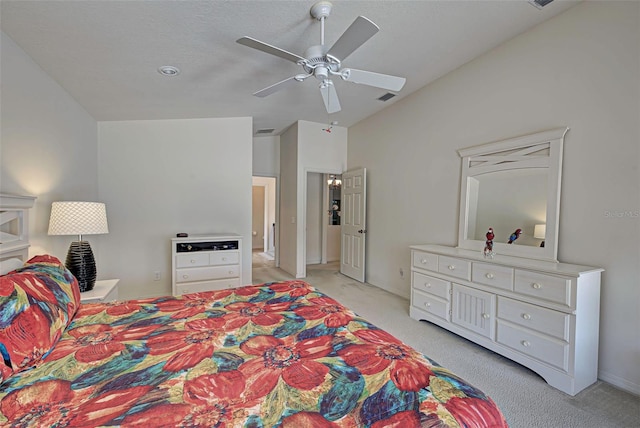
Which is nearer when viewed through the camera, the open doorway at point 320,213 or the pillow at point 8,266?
the pillow at point 8,266

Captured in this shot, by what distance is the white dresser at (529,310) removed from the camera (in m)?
2.00

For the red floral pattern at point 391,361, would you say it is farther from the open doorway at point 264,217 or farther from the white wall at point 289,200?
the open doorway at point 264,217

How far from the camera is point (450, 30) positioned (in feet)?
8.09

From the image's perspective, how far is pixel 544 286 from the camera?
2.13 metres

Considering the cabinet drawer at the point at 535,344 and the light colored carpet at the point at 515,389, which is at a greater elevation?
the cabinet drawer at the point at 535,344

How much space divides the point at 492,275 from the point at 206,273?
315cm

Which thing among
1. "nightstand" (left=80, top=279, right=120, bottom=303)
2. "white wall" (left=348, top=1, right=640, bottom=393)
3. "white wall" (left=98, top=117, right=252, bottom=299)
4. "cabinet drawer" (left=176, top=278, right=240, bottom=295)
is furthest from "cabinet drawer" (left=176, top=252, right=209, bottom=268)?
"white wall" (left=348, top=1, right=640, bottom=393)

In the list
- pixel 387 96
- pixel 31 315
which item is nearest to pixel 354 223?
pixel 387 96

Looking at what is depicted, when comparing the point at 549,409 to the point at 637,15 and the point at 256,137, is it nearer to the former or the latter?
the point at 637,15

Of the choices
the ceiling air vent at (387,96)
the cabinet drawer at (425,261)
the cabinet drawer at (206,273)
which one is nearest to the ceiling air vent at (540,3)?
the ceiling air vent at (387,96)

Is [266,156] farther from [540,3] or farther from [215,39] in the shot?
[540,3]

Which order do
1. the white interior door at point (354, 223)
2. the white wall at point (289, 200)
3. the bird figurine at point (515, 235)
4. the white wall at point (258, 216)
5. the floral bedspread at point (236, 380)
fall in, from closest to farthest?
the floral bedspread at point (236, 380), the bird figurine at point (515, 235), the white interior door at point (354, 223), the white wall at point (289, 200), the white wall at point (258, 216)

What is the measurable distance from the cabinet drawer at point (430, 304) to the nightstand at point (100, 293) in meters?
3.01

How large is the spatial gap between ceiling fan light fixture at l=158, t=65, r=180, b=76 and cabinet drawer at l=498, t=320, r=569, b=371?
3676 mm
